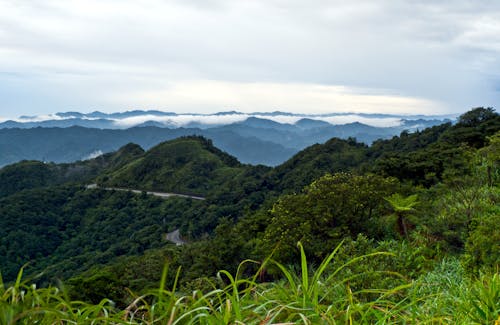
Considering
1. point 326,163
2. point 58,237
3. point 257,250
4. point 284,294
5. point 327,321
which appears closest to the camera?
point 327,321

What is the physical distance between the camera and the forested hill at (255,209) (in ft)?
44.7

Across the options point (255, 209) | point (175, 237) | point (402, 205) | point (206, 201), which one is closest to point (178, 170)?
point (206, 201)

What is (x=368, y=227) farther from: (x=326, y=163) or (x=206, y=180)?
(x=206, y=180)

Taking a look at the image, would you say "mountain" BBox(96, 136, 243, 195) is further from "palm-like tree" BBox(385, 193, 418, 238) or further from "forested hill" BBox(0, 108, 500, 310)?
"palm-like tree" BBox(385, 193, 418, 238)

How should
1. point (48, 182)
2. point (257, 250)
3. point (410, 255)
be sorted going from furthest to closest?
point (48, 182) → point (257, 250) → point (410, 255)

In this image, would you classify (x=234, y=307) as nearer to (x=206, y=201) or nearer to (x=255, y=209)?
(x=255, y=209)

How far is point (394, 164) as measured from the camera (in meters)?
32.0

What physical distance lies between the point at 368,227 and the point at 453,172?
8.89m

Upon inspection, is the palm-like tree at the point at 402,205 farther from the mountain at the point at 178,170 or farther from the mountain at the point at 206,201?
the mountain at the point at 178,170

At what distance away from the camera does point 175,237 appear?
72.1 meters

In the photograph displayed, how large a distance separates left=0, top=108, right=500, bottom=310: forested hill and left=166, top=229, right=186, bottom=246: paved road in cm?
137

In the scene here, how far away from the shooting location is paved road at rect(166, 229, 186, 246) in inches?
2727

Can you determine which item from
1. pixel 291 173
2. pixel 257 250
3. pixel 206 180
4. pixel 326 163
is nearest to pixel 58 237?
pixel 206 180

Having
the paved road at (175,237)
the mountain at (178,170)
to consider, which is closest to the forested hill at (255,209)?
the mountain at (178,170)
